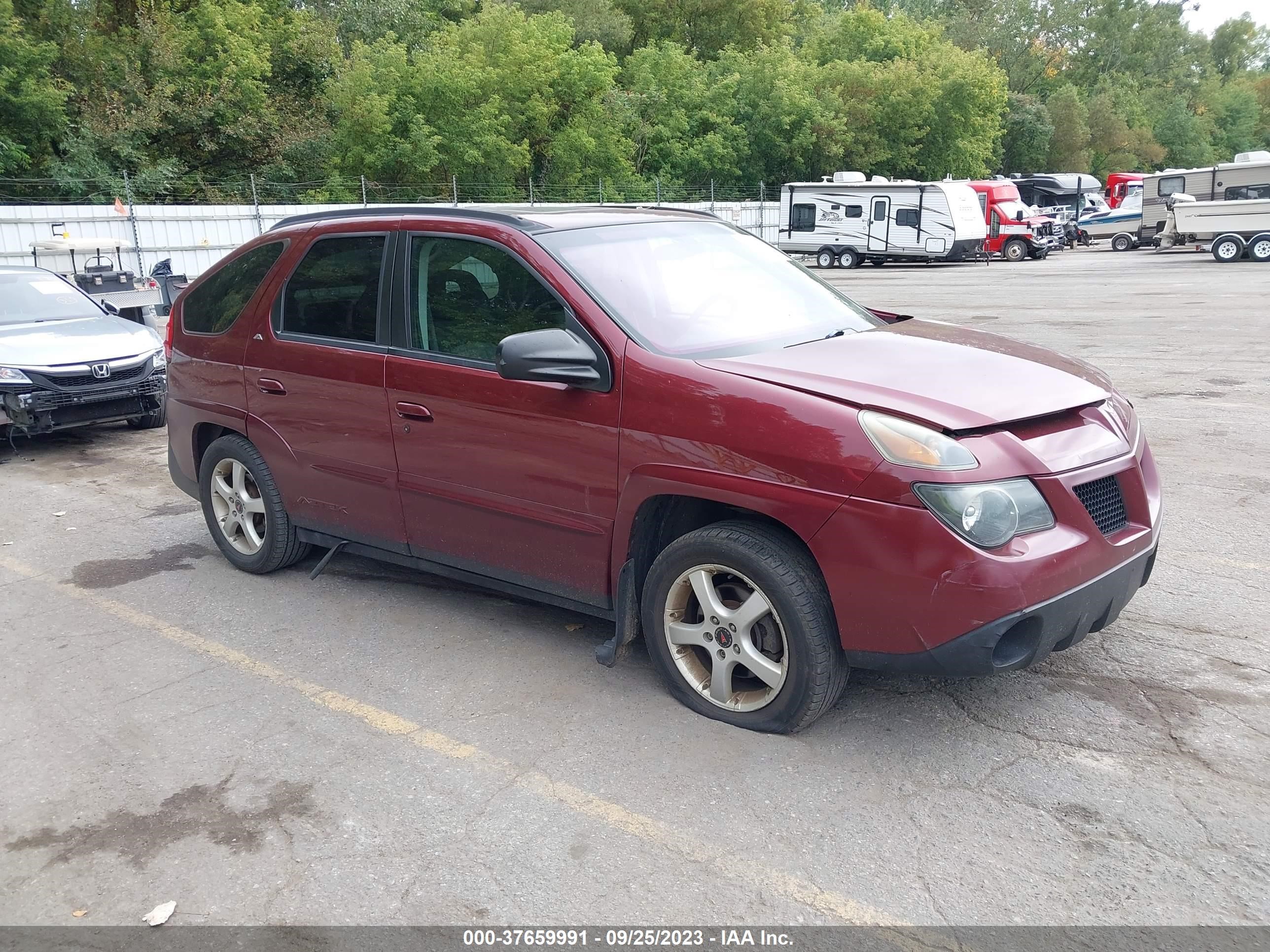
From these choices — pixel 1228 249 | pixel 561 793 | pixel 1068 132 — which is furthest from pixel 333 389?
pixel 1068 132

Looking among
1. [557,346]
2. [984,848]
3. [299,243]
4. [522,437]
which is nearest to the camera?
[984,848]

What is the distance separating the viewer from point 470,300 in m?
4.61

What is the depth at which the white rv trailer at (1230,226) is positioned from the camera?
1139 inches

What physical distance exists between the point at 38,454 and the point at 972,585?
344 inches

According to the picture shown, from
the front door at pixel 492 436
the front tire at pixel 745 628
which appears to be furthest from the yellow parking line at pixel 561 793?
the front door at pixel 492 436

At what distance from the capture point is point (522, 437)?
4.32m

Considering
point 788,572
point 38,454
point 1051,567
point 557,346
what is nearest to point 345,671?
point 557,346

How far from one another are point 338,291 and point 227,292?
41.3 inches

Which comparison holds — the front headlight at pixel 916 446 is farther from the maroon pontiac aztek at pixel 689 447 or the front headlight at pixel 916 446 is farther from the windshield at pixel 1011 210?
the windshield at pixel 1011 210

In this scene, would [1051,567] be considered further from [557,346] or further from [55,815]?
[55,815]

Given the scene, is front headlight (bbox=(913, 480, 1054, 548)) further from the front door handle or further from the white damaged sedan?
the white damaged sedan

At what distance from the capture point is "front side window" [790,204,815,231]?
35500 mm

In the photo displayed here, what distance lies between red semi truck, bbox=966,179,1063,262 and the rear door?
3301 centimetres

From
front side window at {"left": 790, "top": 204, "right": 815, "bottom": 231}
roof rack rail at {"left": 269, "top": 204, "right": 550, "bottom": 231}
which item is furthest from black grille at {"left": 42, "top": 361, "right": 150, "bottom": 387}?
front side window at {"left": 790, "top": 204, "right": 815, "bottom": 231}
